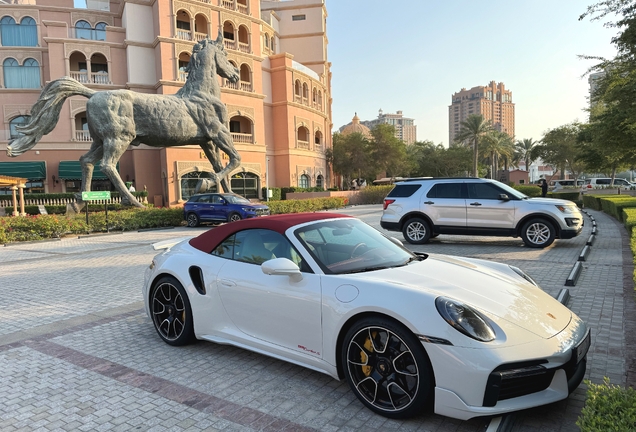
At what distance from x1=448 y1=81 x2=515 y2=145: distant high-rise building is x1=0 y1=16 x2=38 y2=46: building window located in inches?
4205

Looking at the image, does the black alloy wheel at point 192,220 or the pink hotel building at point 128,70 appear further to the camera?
the pink hotel building at point 128,70

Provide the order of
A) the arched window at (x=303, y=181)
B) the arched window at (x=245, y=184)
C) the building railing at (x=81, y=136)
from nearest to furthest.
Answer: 1. the building railing at (x=81, y=136)
2. the arched window at (x=245, y=184)
3. the arched window at (x=303, y=181)

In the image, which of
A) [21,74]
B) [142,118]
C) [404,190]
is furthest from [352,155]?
[404,190]

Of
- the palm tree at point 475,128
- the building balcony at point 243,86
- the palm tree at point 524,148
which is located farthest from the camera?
the palm tree at point 524,148

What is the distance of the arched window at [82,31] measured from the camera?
38.1 meters

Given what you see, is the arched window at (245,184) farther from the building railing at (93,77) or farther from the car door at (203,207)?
the car door at (203,207)

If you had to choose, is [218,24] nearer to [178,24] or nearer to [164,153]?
[178,24]

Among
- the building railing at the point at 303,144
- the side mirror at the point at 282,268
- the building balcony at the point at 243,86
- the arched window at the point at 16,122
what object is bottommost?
the side mirror at the point at 282,268

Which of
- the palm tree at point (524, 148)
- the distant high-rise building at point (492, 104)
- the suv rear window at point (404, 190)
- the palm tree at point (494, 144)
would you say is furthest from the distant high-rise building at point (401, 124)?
the suv rear window at point (404, 190)

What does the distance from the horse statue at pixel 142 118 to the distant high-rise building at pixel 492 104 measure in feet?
364

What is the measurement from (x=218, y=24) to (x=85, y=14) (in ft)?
41.3

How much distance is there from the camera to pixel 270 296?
373 centimetres

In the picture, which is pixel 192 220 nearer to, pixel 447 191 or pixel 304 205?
pixel 304 205

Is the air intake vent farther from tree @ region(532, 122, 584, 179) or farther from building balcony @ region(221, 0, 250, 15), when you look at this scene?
tree @ region(532, 122, 584, 179)
